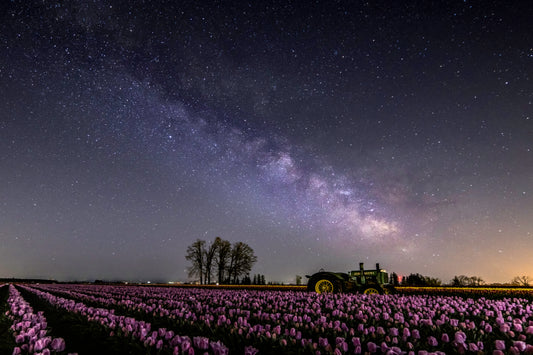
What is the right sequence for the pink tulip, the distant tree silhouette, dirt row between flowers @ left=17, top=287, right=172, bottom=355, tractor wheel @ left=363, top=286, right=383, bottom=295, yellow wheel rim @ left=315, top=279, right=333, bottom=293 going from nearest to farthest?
the pink tulip → dirt row between flowers @ left=17, top=287, right=172, bottom=355 → tractor wheel @ left=363, top=286, right=383, bottom=295 → yellow wheel rim @ left=315, top=279, right=333, bottom=293 → the distant tree silhouette

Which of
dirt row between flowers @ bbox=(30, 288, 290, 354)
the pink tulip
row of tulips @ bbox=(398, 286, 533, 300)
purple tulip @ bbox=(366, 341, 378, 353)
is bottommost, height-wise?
row of tulips @ bbox=(398, 286, 533, 300)

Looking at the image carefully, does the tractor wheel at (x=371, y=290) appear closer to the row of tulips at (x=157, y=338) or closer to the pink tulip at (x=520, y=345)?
the row of tulips at (x=157, y=338)

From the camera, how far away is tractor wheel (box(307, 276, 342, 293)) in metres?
16.0

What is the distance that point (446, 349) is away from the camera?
473cm

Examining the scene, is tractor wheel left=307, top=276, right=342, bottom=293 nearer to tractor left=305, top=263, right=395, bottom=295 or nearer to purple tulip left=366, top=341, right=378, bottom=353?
tractor left=305, top=263, right=395, bottom=295

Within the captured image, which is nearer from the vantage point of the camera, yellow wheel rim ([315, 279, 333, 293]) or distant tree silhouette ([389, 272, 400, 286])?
yellow wheel rim ([315, 279, 333, 293])

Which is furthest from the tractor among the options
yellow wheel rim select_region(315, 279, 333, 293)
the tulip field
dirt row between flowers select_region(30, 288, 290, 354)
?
dirt row between flowers select_region(30, 288, 290, 354)

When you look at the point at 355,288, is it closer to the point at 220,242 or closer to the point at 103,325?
the point at 103,325

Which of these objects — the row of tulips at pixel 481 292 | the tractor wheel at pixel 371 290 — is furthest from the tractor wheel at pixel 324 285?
the row of tulips at pixel 481 292

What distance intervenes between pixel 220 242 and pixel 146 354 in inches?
2796

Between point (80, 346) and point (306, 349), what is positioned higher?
point (306, 349)

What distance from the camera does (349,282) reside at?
16922mm

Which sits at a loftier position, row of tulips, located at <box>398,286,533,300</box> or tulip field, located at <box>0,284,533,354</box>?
tulip field, located at <box>0,284,533,354</box>

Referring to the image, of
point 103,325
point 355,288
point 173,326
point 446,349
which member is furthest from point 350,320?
point 355,288
